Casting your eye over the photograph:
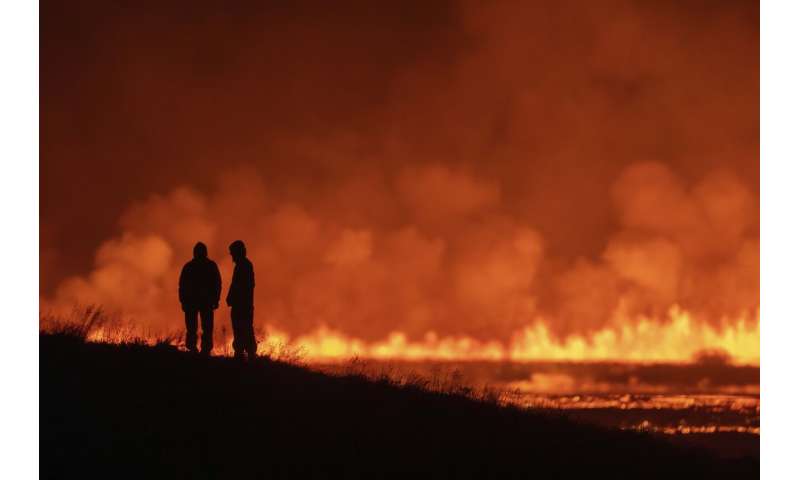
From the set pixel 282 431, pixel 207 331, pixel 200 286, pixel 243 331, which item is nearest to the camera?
pixel 282 431

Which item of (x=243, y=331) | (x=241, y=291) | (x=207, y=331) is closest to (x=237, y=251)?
(x=241, y=291)

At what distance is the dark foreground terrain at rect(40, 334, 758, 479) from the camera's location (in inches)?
531

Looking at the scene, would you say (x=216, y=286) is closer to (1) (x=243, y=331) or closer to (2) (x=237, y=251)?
(2) (x=237, y=251)

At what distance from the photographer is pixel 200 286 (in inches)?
661

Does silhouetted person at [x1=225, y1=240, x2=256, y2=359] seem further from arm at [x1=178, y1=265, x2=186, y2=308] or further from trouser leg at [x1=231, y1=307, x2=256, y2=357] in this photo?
arm at [x1=178, y1=265, x2=186, y2=308]

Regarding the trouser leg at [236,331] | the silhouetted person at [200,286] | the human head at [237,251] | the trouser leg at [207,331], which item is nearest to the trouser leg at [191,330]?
the silhouetted person at [200,286]

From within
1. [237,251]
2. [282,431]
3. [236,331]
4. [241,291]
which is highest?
[237,251]

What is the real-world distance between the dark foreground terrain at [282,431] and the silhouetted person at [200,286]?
79cm

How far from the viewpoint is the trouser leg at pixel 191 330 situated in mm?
17016

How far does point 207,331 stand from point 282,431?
3370 millimetres


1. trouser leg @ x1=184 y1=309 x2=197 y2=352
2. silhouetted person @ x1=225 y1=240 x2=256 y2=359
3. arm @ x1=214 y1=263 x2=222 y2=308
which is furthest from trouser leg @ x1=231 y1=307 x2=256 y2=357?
trouser leg @ x1=184 y1=309 x2=197 y2=352
